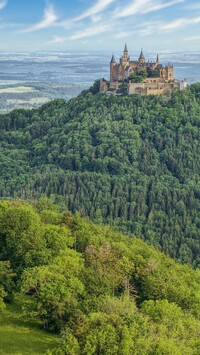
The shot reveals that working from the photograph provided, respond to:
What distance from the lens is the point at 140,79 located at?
11756 cm

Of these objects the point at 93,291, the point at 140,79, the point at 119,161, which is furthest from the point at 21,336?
the point at 140,79

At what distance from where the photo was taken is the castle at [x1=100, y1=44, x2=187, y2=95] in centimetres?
11869

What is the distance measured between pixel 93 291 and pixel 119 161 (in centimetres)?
7377

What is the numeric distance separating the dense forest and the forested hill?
3913 cm

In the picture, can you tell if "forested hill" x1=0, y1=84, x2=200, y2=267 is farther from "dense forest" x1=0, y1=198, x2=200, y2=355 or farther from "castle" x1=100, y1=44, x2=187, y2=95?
"dense forest" x1=0, y1=198, x2=200, y2=355

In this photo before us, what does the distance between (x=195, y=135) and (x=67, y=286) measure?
85.2 meters

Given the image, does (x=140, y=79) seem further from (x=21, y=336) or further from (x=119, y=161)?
(x=21, y=336)

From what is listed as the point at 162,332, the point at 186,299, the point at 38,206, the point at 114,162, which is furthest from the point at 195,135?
the point at 162,332

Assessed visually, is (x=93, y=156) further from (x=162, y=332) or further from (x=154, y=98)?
(x=162, y=332)

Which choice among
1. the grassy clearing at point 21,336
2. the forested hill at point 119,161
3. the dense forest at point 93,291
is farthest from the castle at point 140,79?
the grassy clearing at point 21,336

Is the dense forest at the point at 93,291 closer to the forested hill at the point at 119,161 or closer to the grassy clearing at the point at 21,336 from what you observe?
the grassy clearing at the point at 21,336

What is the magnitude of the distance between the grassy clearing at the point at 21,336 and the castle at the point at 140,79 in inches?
3435

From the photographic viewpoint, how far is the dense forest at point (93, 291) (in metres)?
25.9

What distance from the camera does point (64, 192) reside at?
98.8 m
